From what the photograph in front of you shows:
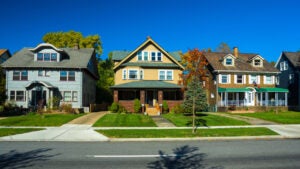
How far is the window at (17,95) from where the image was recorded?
3297 centimetres

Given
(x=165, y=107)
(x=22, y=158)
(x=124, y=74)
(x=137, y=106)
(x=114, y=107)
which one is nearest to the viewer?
(x=22, y=158)

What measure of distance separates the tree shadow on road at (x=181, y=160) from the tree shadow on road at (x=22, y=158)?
4074mm

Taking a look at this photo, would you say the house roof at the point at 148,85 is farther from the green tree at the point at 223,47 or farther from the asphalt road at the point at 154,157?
the green tree at the point at 223,47

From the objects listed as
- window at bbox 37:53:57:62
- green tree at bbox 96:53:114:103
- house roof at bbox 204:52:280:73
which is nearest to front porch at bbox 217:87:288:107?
house roof at bbox 204:52:280:73

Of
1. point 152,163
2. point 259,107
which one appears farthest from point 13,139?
point 259,107

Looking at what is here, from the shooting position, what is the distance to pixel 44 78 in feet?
109

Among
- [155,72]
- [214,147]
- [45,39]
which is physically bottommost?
[214,147]

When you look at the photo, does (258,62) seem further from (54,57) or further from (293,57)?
(54,57)

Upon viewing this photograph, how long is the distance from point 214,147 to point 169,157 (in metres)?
3.34

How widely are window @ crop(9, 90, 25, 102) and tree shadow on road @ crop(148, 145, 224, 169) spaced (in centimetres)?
2833

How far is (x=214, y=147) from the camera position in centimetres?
1188

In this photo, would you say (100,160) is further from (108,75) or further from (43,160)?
(108,75)

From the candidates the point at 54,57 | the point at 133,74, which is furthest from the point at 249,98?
the point at 54,57

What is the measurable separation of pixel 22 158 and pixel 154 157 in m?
4.83
